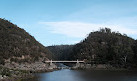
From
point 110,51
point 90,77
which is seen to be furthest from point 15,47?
point 110,51

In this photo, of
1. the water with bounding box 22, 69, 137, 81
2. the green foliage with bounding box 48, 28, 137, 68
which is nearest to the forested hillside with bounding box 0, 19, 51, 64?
the water with bounding box 22, 69, 137, 81

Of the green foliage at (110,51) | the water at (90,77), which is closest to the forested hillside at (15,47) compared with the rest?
the water at (90,77)

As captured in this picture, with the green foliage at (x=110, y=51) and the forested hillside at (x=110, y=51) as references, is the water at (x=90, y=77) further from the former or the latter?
the forested hillside at (x=110, y=51)

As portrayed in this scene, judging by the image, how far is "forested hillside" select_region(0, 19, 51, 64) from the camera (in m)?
75.0

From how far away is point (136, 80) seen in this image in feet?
151

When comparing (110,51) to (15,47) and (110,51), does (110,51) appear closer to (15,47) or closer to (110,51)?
(110,51)

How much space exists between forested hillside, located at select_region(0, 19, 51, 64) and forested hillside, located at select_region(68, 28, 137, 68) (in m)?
26.8

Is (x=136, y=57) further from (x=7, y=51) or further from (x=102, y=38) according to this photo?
(x=7, y=51)

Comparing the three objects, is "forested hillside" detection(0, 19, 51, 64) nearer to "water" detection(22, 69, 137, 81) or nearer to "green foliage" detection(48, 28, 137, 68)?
"water" detection(22, 69, 137, 81)

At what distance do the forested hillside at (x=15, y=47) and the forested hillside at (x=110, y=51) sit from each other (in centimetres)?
2676

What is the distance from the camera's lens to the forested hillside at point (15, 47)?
7500 cm

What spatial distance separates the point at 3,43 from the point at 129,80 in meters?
53.2

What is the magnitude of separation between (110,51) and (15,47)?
161ft

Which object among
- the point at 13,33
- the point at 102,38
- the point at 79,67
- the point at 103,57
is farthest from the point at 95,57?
the point at 13,33
